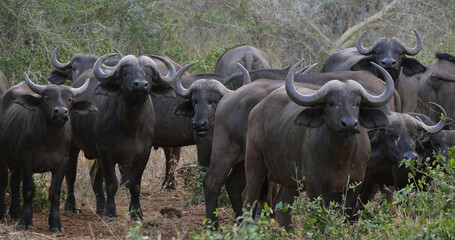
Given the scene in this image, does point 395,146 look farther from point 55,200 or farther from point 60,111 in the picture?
point 55,200

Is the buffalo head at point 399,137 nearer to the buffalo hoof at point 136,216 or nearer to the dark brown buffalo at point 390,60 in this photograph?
the buffalo hoof at point 136,216

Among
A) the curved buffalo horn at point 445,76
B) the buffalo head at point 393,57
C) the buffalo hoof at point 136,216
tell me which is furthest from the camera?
the curved buffalo horn at point 445,76

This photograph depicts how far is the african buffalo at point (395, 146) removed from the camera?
9.15 metres

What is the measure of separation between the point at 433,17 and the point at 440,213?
53.1ft

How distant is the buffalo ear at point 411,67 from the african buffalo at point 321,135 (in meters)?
4.66

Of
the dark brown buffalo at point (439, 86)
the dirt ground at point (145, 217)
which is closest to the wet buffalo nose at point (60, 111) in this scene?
the dirt ground at point (145, 217)

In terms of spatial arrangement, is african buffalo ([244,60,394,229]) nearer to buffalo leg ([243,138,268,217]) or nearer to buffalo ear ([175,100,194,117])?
buffalo leg ([243,138,268,217])

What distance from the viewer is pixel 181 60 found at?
1802 cm

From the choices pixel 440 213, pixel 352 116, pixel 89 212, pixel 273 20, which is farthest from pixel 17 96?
pixel 273 20

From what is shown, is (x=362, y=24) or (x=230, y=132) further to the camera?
(x=362, y=24)

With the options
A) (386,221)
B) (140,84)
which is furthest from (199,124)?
(386,221)

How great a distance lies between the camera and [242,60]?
15.6 metres

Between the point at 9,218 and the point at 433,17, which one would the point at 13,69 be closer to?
the point at 9,218

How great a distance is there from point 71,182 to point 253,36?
11347mm
